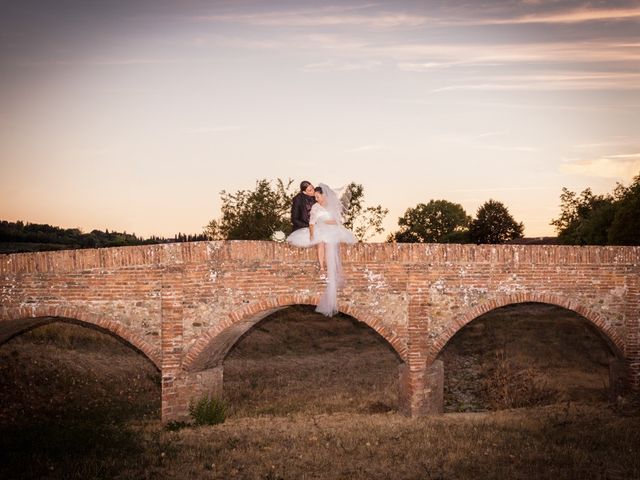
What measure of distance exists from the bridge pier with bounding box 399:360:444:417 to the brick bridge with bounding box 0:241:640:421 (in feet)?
0.08

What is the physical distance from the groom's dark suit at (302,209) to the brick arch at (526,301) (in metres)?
3.53

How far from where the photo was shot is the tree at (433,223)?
202 ft

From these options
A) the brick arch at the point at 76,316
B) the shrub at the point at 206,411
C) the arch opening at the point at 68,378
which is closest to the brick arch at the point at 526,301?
the shrub at the point at 206,411

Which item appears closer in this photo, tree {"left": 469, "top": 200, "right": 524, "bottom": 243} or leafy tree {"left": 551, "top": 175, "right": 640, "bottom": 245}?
leafy tree {"left": 551, "top": 175, "right": 640, "bottom": 245}

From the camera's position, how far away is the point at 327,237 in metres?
12.1

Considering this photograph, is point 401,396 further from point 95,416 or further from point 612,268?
point 95,416

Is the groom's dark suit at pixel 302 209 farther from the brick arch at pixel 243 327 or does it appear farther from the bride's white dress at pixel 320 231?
the brick arch at pixel 243 327

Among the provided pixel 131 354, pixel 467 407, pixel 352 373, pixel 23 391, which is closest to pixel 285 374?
pixel 352 373

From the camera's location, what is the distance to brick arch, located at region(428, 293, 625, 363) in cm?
1275

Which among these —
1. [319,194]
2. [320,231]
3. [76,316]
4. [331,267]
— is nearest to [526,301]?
[331,267]

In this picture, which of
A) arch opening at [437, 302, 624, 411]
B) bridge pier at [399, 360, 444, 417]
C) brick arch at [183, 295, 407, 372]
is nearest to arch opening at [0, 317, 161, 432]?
brick arch at [183, 295, 407, 372]

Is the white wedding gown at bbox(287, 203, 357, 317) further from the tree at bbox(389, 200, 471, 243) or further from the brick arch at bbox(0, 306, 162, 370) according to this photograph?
the tree at bbox(389, 200, 471, 243)

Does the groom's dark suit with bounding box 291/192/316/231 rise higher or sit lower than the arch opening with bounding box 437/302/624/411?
higher

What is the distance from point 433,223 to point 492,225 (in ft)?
19.3
